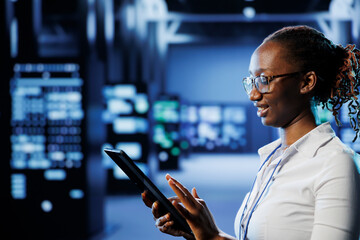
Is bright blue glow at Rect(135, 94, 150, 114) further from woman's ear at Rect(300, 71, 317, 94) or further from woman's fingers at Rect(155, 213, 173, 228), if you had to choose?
woman's ear at Rect(300, 71, 317, 94)

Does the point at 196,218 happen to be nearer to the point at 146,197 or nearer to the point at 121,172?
the point at 146,197

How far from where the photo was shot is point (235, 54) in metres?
19.7

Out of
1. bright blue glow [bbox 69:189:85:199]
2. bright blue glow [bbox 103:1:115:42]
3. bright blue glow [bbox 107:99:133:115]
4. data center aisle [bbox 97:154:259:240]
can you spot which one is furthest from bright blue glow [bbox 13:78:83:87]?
bright blue glow [bbox 107:99:133:115]

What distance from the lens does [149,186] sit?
1.45 m

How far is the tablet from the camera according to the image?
1419mm

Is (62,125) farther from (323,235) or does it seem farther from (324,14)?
(324,14)

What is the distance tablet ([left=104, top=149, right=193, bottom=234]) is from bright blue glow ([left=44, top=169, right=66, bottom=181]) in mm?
3753

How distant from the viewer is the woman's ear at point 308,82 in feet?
4.54

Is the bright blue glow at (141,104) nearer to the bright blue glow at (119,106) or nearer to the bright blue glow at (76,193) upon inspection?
the bright blue glow at (119,106)

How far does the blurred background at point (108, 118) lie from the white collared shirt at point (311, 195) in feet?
13.0

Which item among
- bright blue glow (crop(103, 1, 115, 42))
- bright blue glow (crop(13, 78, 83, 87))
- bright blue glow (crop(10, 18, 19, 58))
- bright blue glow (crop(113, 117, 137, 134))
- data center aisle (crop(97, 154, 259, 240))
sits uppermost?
bright blue glow (crop(103, 1, 115, 42))

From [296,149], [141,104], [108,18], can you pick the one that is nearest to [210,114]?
[141,104]

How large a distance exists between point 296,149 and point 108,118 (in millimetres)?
7529

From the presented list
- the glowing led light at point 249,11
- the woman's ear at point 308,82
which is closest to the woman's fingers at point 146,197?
the woman's ear at point 308,82
